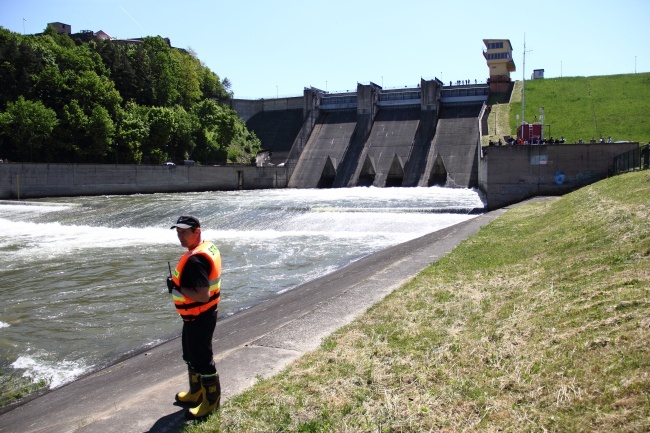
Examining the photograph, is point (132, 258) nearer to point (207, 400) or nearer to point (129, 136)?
point (207, 400)

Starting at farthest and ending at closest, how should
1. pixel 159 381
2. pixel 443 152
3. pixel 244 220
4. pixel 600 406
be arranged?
pixel 443 152 < pixel 244 220 < pixel 159 381 < pixel 600 406

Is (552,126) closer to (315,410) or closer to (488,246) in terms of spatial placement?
(488,246)

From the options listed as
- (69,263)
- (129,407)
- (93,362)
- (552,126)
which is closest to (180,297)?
(129,407)

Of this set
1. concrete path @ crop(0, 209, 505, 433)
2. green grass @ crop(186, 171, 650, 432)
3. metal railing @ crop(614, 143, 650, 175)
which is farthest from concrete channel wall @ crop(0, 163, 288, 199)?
green grass @ crop(186, 171, 650, 432)

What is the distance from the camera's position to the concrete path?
473cm

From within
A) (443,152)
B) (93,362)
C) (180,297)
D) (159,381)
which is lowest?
(93,362)

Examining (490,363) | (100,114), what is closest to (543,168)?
(490,363)

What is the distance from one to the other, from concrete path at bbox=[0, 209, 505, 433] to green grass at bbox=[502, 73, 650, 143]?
1617 inches

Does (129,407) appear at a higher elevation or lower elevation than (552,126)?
lower

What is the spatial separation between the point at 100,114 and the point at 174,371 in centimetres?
4566

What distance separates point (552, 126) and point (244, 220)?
34851mm

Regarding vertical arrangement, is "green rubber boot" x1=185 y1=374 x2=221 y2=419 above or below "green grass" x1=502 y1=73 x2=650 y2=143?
below

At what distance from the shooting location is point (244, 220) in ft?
83.7

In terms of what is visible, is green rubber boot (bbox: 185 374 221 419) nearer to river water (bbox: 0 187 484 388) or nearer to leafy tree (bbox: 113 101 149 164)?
river water (bbox: 0 187 484 388)
